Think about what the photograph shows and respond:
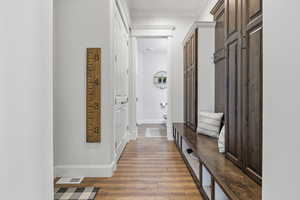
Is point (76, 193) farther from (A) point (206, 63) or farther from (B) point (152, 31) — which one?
(B) point (152, 31)

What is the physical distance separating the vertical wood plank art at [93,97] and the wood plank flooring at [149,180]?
0.55 metres

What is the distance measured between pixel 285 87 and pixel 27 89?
109 cm

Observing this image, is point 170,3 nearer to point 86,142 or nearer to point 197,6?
point 197,6

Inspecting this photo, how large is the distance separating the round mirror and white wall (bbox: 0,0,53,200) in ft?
23.9

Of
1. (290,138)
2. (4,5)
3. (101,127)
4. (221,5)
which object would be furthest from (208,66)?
(4,5)

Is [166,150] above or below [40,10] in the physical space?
below

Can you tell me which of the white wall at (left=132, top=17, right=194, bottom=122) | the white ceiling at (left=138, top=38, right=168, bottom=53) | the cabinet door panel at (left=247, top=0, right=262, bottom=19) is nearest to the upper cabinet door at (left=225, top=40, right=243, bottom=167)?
the cabinet door panel at (left=247, top=0, right=262, bottom=19)

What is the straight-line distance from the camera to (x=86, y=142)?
255cm

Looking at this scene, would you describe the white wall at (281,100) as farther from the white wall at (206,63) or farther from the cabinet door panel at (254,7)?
the white wall at (206,63)

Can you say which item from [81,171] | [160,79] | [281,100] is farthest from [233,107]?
[160,79]

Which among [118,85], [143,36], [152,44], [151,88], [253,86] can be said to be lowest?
[253,86]

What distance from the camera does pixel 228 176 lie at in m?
1.53

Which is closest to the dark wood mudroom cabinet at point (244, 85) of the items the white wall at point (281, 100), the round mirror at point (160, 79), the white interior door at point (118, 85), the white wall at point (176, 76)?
the white wall at point (281, 100)

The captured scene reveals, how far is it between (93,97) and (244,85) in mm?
1682
